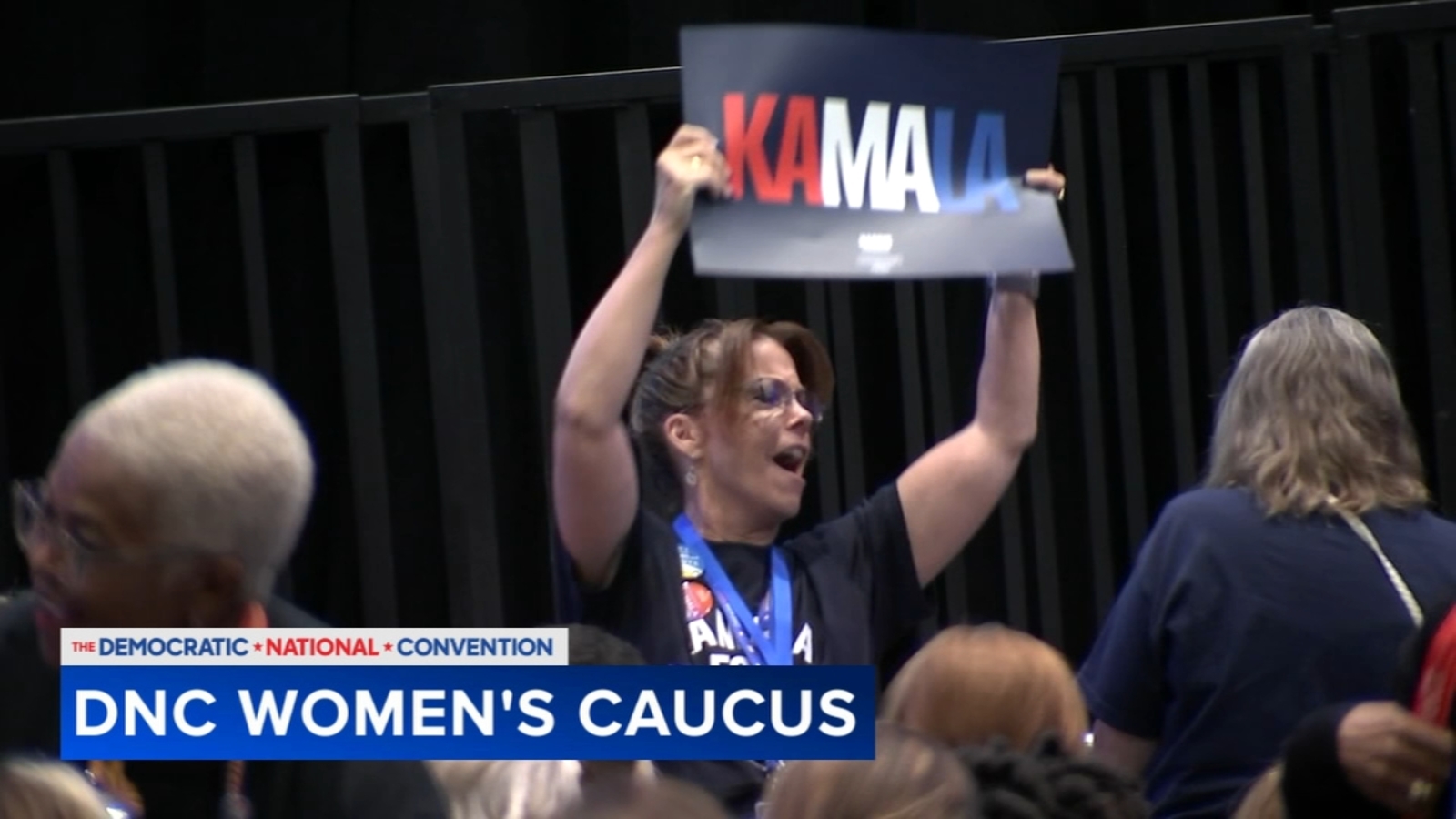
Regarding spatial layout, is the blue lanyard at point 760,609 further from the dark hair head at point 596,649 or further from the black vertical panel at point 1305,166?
the black vertical panel at point 1305,166

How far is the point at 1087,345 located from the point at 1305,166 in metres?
0.46

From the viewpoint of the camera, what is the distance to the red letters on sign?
2.70 metres

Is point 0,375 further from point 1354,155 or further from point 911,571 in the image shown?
point 1354,155

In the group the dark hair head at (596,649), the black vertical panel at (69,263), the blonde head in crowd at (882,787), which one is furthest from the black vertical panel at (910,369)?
the blonde head in crowd at (882,787)

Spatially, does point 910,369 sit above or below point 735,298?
below

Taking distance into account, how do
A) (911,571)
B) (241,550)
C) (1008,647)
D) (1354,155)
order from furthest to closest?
(1354,155) → (911,571) → (1008,647) → (241,550)

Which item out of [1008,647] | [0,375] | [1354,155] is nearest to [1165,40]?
[1354,155]

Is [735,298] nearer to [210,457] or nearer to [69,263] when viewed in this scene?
[69,263]

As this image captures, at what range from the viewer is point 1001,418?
9.52ft

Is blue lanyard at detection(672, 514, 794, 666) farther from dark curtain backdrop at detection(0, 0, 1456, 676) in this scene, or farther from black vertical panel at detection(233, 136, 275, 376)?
black vertical panel at detection(233, 136, 275, 376)

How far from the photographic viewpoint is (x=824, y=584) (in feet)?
9.07

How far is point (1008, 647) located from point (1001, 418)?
646 millimetres

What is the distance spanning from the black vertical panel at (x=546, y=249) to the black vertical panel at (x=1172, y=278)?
3.24 ft

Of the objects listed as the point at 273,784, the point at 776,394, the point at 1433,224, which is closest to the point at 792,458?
the point at 776,394
